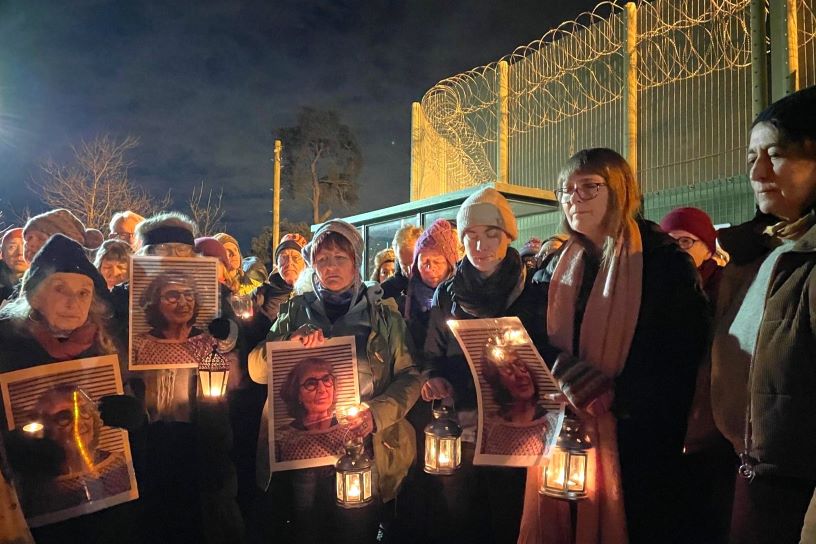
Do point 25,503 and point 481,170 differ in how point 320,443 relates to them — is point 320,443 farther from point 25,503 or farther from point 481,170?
point 481,170

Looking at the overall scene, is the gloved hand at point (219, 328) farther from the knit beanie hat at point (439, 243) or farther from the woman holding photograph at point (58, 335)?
the knit beanie hat at point (439, 243)

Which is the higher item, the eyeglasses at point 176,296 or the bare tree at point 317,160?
the bare tree at point 317,160

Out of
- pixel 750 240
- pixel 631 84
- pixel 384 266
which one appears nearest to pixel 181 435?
pixel 750 240

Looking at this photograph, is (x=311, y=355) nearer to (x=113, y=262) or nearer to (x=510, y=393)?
(x=510, y=393)

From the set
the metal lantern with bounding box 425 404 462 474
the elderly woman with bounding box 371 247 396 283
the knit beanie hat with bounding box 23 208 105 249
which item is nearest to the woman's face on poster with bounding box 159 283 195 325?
the knit beanie hat with bounding box 23 208 105 249

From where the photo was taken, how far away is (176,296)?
272 cm

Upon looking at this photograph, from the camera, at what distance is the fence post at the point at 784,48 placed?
464cm

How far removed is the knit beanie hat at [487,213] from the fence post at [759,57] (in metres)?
3.77

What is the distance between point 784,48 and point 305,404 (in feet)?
16.8

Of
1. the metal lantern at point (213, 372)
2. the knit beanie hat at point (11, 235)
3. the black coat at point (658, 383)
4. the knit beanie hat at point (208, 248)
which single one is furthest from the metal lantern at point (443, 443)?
the knit beanie hat at point (11, 235)

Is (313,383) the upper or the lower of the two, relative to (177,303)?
lower

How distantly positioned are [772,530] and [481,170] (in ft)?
28.6

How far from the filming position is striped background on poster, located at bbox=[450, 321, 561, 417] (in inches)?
83.6

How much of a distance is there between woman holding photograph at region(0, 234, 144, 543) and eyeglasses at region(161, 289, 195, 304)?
274 millimetres
